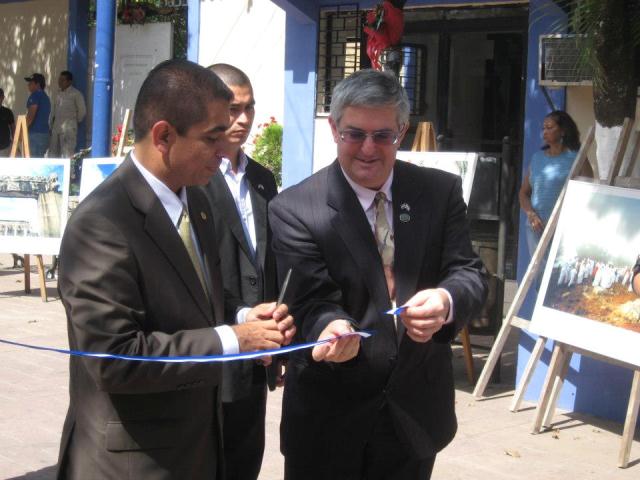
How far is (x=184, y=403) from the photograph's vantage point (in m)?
2.69

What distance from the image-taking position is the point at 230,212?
407cm

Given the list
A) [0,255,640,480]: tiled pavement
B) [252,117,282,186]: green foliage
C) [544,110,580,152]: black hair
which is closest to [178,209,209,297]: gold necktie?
[0,255,640,480]: tiled pavement

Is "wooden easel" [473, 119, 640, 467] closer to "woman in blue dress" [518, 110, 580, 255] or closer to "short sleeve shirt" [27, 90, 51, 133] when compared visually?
"woman in blue dress" [518, 110, 580, 255]

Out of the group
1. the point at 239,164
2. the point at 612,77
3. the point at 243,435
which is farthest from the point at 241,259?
the point at 612,77

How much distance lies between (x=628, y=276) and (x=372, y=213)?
128 inches

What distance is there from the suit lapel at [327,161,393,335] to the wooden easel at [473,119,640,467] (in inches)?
131

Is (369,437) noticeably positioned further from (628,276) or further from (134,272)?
(628,276)

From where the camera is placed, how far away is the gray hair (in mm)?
3115

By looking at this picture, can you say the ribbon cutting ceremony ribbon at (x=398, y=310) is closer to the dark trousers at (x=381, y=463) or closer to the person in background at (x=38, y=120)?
the dark trousers at (x=381, y=463)

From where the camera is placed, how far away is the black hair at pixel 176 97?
8.75ft

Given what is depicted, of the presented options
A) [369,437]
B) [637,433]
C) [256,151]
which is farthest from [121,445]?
[256,151]

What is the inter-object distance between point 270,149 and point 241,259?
8726mm

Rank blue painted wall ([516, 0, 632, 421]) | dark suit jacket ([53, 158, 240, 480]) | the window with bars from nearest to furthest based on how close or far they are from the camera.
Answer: dark suit jacket ([53, 158, 240, 480]) → blue painted wall ([516, 0, 632, 421]) → the window with bars

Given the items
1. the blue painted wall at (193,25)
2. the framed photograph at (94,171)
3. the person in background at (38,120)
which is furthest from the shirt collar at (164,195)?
the person in background at (38,120)
